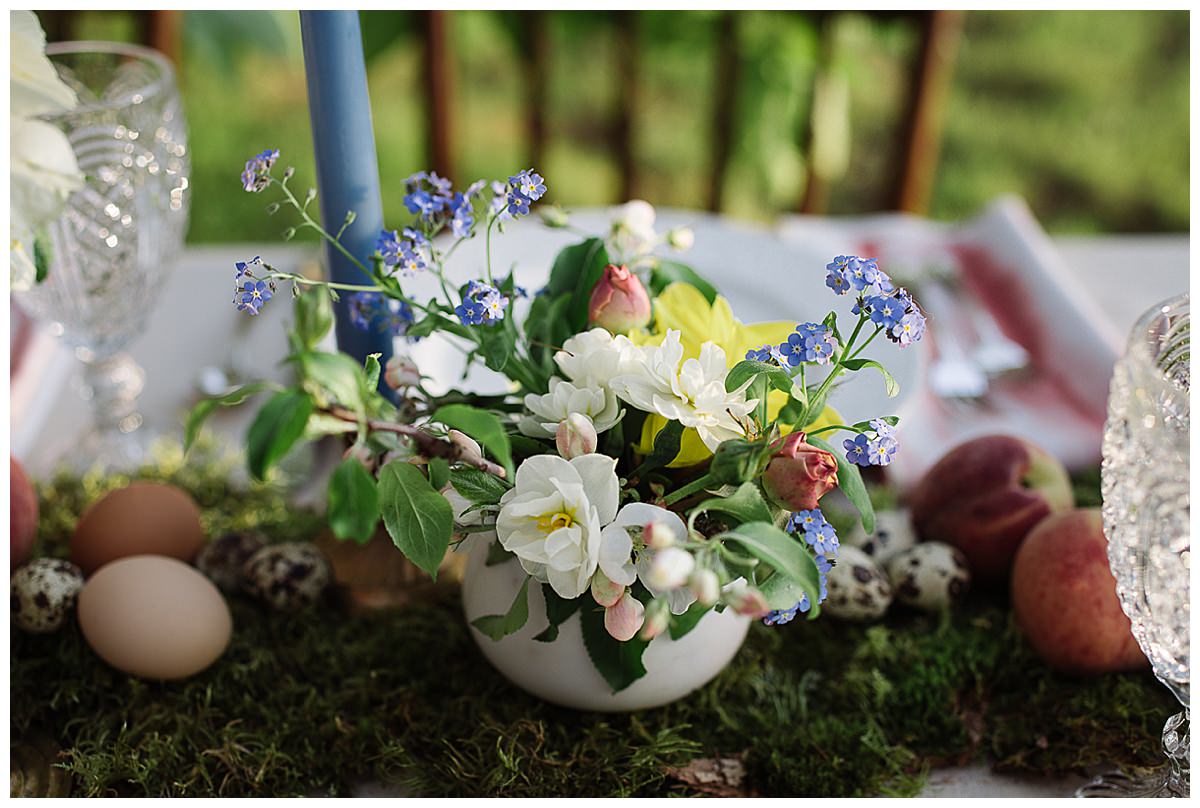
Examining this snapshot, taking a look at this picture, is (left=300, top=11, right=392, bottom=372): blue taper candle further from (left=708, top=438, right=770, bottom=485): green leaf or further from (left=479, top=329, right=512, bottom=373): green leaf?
(left=708, top=438, right=770, bottom=485): green leaf

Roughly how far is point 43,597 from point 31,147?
0.66 feet

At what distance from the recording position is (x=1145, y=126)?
1833mm

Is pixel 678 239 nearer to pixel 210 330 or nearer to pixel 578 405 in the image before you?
pixel 578 405

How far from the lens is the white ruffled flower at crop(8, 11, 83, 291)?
0.45m

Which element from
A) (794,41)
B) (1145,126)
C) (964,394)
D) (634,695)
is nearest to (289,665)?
(634,695)

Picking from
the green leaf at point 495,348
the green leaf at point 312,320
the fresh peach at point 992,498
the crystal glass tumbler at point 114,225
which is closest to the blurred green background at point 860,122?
the crystal glass tumbler at point 114,225

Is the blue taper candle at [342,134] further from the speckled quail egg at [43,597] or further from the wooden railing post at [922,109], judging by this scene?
the wooden railing post at [922,109]

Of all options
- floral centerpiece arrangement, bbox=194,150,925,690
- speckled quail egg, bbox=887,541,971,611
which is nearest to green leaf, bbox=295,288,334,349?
floral centerpiece arrangement, bbox=194,150,925,690

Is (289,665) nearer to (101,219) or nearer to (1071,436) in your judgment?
(101,219)

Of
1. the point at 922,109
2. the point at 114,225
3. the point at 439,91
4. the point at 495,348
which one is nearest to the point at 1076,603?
the point at 495,348

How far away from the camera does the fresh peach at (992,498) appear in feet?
1.83

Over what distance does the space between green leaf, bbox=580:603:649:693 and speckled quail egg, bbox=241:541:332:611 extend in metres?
0.17

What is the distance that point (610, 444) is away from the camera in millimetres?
423

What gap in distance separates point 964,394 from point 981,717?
277mm
